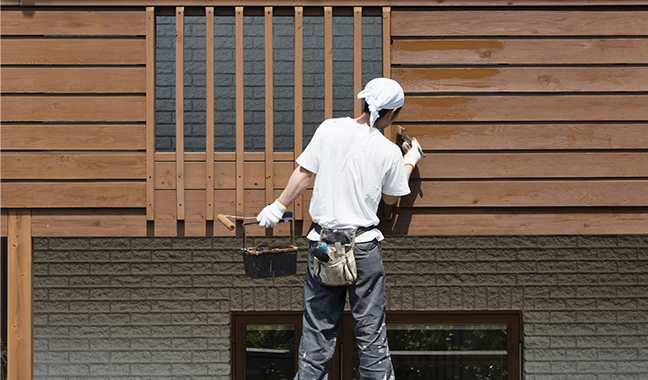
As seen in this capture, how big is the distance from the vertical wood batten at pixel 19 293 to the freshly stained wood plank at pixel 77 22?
116 centimetres

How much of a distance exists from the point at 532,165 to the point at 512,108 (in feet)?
1.26

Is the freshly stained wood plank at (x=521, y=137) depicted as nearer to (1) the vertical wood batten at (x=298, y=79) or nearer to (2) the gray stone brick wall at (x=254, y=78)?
(1) the vertical wood batten at (x=298, y=79)

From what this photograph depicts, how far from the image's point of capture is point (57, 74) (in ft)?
11.3

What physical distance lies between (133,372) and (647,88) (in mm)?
4385

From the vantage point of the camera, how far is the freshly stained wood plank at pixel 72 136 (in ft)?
11.3

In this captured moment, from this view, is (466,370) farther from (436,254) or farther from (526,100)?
(526,100)

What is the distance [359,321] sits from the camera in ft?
9.05

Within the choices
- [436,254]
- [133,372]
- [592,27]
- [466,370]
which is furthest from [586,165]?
[133,372]

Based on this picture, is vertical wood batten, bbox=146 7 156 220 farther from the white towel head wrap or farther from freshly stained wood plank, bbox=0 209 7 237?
the white towel head wrap

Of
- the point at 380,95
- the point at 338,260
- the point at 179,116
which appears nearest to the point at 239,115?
the point at 179,116

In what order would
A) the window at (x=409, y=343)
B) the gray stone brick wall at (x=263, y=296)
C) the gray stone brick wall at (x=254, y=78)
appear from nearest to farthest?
the gray stone brick wall at (x=263, y=296) → the window at (x=409, y=343) → the gray stone brick wall at (x=254, y=78)

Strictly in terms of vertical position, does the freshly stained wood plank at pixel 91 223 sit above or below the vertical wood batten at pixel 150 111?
below

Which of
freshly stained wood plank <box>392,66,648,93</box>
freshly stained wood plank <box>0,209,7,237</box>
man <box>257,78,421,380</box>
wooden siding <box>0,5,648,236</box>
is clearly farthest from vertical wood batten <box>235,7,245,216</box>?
freshly stained wood plank <box>0,209,7,237</box>

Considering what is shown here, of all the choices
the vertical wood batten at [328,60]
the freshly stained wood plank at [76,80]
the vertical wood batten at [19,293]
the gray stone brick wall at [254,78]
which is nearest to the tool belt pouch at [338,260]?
the vertical wood batten at [328,60]
